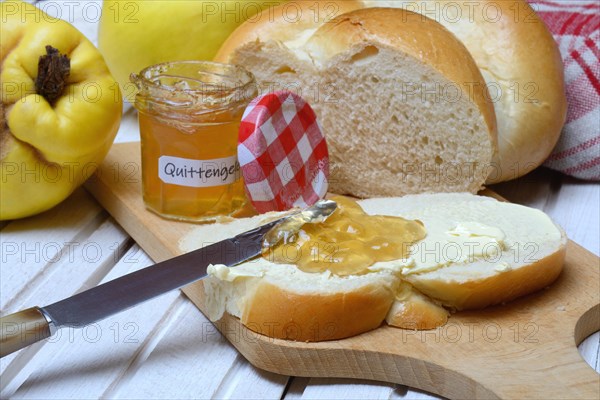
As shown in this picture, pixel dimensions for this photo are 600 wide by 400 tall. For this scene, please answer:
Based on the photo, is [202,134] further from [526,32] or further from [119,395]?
[526,32]

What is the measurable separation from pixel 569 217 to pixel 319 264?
953 mm

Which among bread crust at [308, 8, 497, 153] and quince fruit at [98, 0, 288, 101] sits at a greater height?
bread crust at [308, 8, 497, 153]

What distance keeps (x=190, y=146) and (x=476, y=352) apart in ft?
2.78

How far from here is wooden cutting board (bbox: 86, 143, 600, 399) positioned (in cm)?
147

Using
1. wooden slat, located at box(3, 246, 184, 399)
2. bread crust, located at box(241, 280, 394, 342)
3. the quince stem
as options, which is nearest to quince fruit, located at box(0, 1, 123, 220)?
the quince stem

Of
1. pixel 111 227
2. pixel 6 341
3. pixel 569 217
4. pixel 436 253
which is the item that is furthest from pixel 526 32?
pixel 6 341

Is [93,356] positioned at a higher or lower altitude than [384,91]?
lower

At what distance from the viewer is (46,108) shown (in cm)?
198

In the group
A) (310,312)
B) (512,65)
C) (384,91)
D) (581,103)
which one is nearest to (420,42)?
(384,91)

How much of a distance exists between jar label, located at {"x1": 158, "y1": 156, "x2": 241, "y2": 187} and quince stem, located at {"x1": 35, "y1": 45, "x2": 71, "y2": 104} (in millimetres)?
304

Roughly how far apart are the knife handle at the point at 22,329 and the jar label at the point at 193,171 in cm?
61

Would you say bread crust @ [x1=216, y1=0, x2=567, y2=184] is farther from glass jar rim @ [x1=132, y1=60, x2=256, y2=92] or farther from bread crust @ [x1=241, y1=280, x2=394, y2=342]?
bread crust @ [x1=241, y1=280, x2=394, y2=342]

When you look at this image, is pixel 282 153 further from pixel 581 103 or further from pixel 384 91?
pixel 581 103

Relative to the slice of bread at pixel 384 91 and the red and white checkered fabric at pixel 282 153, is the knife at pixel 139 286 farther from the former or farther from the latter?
the slice of bread at pixel 384 91
